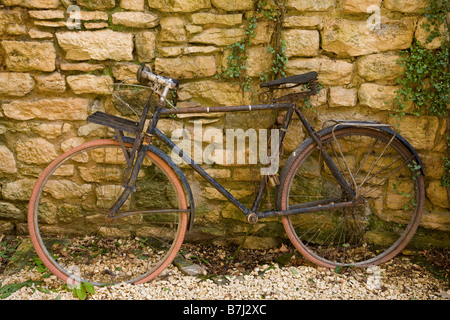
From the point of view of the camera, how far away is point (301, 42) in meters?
2.89

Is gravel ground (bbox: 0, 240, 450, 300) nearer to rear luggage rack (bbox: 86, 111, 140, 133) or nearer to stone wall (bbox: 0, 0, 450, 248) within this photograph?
stone wall (bbox: 0, 0, 450, 248)

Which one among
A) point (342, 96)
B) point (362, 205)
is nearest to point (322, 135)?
point (342, 96)

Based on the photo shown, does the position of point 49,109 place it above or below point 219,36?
below

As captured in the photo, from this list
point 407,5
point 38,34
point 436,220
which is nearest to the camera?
point 407,5

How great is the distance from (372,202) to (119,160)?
2.07m

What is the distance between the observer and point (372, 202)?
319 centimetres

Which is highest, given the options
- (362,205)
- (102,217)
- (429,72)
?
(429,72)

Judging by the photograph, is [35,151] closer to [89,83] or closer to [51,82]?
[51,82]

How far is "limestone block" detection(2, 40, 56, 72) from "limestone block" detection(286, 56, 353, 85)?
1.78 m

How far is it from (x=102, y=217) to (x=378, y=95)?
241 centimetres

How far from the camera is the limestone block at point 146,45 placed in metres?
2.91

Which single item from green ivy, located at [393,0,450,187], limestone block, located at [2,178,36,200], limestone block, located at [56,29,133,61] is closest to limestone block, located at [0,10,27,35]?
limestone block, located at [56,29,133,61]

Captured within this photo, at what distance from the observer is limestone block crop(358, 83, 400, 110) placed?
116 inches
